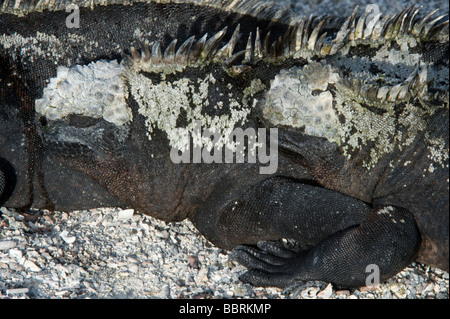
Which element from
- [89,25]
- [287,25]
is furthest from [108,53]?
[287,25]

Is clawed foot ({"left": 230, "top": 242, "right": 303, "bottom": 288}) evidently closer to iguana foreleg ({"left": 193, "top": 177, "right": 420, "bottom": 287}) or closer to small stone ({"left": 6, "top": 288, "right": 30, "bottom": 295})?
iguana foreleg ({"left": 193, "top": 177, "right": 420, "bottom": 287})

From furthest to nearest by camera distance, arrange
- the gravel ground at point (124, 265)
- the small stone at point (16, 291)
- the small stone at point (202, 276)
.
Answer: the small stone at point (202, 276)
the gravel ground at point (124, 265)
the small stone at point (16, 291)

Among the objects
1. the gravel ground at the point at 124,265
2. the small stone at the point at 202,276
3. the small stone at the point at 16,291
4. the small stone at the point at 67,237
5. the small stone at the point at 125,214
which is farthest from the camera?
the small stone at the point at 125,214

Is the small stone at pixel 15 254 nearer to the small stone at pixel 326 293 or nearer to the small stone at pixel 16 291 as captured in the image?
the small stone at pixel 16 291

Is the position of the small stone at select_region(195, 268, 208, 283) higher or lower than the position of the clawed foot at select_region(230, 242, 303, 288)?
lower

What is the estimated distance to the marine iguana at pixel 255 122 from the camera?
108 inches

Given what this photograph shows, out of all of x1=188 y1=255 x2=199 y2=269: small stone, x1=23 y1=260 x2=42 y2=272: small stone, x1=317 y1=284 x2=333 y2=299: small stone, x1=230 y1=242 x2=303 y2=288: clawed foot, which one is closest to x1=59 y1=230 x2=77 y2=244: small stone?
x1=23 y1=260 x2=42 y2=272: small stone

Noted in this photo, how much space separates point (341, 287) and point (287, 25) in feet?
4.82

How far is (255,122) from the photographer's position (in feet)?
9.27

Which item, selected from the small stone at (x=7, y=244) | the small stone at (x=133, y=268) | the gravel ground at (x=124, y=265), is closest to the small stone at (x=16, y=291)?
the gravel ground at (x=124, y=265)

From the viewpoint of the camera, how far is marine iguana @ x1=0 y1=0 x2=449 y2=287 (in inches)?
108

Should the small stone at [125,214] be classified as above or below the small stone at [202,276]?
above

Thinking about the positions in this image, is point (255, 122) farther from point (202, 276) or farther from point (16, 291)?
point (16, 291)

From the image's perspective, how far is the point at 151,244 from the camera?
3.01m
